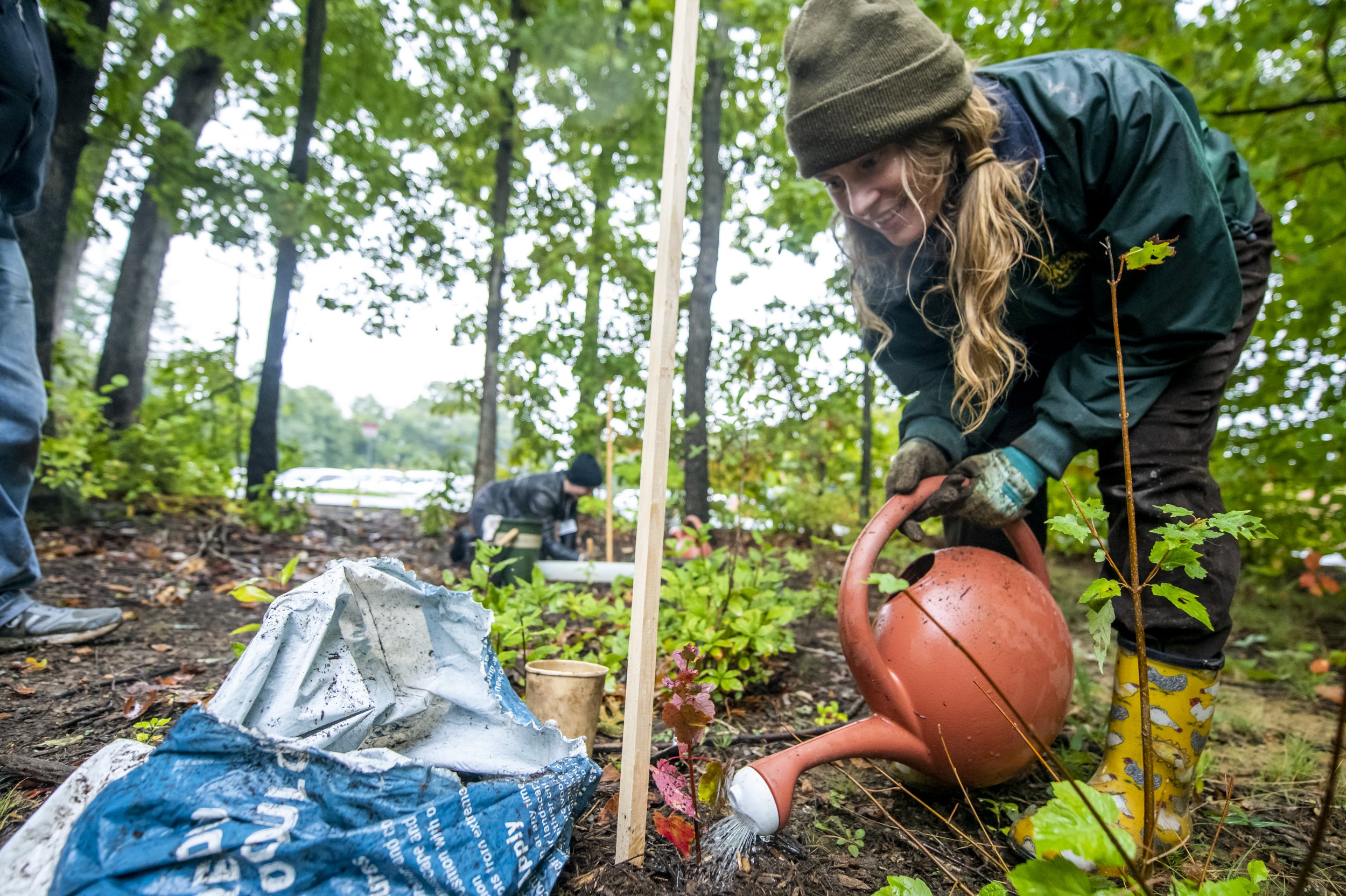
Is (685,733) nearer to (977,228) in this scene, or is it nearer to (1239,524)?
(1239,524)

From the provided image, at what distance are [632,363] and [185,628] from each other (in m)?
4.35

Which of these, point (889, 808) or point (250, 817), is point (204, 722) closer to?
point (250, 817)

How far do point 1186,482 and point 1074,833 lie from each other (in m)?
0.99

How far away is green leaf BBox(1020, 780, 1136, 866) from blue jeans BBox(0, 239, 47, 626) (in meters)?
2.61

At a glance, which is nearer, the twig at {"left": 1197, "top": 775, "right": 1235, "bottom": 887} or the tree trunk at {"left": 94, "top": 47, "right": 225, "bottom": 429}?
the twig at {"left": 1197, "top": 775, "right": 1235, "bottom": 887}

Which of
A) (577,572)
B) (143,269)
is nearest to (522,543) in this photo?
(577,572)

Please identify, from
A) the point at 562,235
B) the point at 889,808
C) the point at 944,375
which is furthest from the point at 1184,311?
the point at 562,235

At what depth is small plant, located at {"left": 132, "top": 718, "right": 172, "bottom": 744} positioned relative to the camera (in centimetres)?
131

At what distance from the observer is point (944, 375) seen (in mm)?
1778

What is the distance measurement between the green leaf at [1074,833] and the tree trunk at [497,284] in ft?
17.2

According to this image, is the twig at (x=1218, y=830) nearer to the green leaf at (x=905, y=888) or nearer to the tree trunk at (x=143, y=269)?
the green leaf at (x=905, y=888)

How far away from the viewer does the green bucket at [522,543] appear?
11.3 feet

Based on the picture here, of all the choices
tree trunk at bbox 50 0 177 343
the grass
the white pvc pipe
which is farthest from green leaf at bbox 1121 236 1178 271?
tree trunk at bbox 50 0 177 343

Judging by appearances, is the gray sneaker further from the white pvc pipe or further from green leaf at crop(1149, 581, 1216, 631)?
green leaf at crop(1149, 581, 1216, 631)
